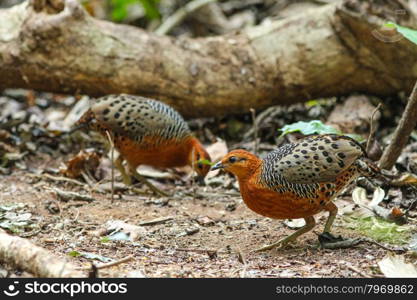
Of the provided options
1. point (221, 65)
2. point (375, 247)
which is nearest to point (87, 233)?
point (375, 247)

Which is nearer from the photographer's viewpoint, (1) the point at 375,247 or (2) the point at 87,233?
(1) the point at 375,247

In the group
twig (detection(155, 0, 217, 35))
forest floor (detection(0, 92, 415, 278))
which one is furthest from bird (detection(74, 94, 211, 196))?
twig (detection(155, 0, 217, 35))

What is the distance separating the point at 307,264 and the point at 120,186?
300 centimetres

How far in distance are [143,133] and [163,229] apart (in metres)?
1.46

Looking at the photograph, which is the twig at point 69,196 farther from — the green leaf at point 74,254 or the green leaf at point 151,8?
the green leaf at point 151,8

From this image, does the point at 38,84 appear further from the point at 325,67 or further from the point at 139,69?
the point at 325,67

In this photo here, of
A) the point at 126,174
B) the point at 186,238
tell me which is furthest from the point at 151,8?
the point at 186,238

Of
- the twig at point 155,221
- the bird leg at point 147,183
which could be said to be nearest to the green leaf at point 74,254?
the twig at point 155,221

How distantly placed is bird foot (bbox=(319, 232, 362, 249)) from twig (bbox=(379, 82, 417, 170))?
139 centimetres

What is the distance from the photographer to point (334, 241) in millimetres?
5234

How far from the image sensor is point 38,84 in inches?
318

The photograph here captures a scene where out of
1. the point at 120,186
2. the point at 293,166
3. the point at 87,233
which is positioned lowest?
the point at 120,186

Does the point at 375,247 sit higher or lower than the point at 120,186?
higher

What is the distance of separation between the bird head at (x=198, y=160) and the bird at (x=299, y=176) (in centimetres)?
185
